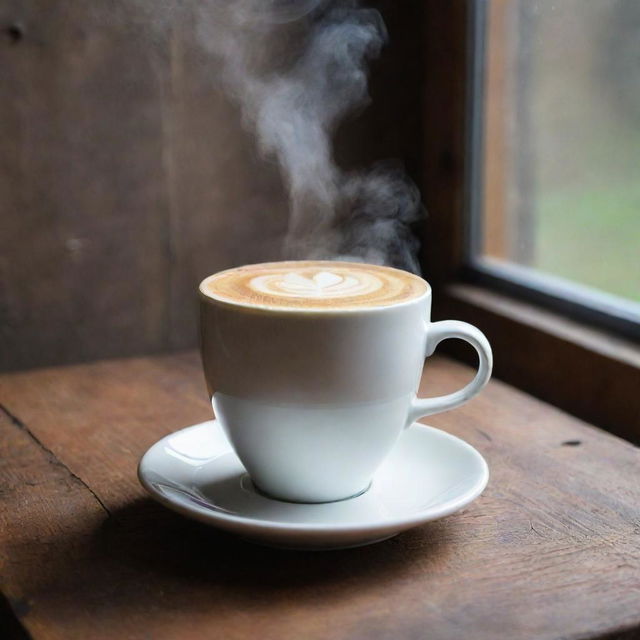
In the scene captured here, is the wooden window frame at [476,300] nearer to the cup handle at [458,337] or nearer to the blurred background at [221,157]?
the blurred background at [221,157]

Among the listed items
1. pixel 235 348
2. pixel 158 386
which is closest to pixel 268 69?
pixel 158 386

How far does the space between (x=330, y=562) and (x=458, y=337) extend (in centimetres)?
19

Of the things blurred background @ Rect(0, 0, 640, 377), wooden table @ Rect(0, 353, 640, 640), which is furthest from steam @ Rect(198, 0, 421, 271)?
wooden table @ Rect(0, 353, 640, 640)

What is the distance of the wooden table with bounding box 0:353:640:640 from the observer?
24.2 inches

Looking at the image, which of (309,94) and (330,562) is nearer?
(330,562)

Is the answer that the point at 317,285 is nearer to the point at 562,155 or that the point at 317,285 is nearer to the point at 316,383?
the point at 316,383

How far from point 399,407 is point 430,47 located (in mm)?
760

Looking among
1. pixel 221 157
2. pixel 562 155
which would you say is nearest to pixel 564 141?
pixel 562 155

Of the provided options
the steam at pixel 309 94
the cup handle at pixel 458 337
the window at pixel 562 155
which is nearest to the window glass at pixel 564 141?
the window at pixel 562 155

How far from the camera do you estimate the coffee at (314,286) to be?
0.71 m

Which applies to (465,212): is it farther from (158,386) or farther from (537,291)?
(158,386)

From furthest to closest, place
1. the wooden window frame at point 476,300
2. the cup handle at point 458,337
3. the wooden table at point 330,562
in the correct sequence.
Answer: the wooden window frame at point 476,300 < the cup handle at point 458,337 < the wooden table at point 330,562

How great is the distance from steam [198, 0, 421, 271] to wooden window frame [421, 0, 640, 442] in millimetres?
61

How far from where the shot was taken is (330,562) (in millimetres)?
688
